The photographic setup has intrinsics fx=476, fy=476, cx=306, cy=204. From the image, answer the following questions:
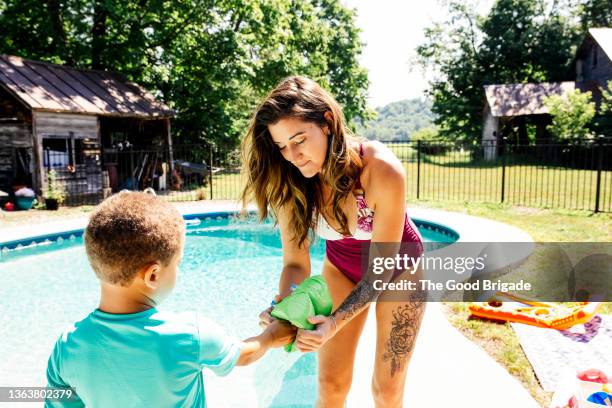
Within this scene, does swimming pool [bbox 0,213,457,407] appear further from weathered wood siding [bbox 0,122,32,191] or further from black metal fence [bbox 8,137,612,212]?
weathered wood siding [bbox 0,122,32,191]

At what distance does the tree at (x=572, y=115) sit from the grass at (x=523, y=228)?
1610 centimetres

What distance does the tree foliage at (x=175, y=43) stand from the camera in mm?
18578

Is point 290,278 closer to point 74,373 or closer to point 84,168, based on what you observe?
point 74,373

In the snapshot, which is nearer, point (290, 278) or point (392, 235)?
point (392, 235)

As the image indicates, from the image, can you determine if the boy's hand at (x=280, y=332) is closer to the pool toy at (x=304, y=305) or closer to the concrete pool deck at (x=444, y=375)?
the pool toy at (x=304, y=305)

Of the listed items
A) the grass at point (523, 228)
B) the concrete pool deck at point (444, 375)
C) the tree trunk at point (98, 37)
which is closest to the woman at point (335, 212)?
the concrete pool deck at point (444, 375)

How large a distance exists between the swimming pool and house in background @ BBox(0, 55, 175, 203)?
6.10 meters

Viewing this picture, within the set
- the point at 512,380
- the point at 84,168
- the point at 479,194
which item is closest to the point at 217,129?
the point at 84,168

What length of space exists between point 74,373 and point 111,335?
204 millimetres

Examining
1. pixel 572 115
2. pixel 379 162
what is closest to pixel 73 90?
pixel 379 162

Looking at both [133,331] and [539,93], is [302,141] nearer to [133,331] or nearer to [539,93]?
[133,331]

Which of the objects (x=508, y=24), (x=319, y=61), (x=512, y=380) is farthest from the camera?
(x=508, y=24)

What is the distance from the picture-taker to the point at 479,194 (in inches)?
622

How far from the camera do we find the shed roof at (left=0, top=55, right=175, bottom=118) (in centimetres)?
1442
